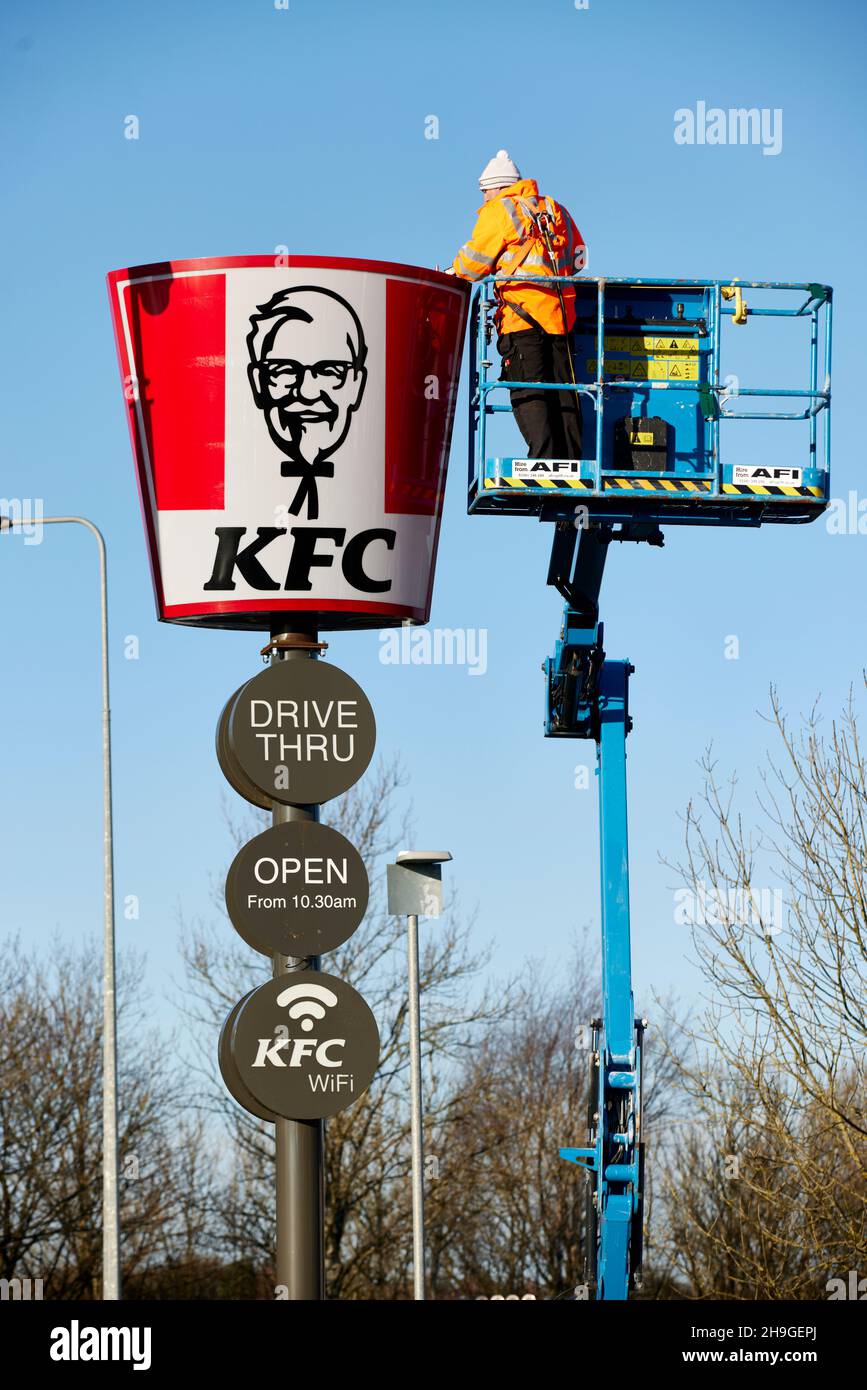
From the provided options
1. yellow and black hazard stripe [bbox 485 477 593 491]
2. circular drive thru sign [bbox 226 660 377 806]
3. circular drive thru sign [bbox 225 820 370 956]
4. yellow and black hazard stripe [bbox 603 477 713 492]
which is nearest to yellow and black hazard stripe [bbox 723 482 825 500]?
yellow and black hazard stripe [bbox 603 477 713 492]

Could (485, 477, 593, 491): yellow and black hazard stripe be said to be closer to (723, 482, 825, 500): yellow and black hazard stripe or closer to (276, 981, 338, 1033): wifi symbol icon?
(723, 482, 825, 500): yellow and black hazard stripe

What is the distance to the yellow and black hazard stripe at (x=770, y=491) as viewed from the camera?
1443 cm

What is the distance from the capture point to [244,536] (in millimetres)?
9797

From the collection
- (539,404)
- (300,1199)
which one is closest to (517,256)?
(539,404)

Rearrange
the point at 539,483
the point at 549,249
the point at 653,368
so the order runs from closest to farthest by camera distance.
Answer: the point at 539,483 → the point at 549,249 → the point at 653,368

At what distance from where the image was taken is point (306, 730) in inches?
375

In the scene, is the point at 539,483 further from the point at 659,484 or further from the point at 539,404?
the point at 659,484

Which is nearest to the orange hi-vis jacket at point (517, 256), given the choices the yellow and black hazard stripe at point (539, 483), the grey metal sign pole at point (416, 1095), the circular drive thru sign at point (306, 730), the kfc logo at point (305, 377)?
the yellow and black hazard stripe at point (539, 483)

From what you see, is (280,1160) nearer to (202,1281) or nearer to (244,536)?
(244,536)

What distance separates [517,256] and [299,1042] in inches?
265

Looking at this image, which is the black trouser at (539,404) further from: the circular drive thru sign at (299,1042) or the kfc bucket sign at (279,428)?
the circular drive thru sign at (299,1042)

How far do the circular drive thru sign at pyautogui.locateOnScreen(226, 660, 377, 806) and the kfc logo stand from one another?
0.79 meters

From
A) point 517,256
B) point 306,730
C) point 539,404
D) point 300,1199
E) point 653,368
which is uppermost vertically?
point 517,256

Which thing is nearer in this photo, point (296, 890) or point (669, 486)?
point (296, 890)
